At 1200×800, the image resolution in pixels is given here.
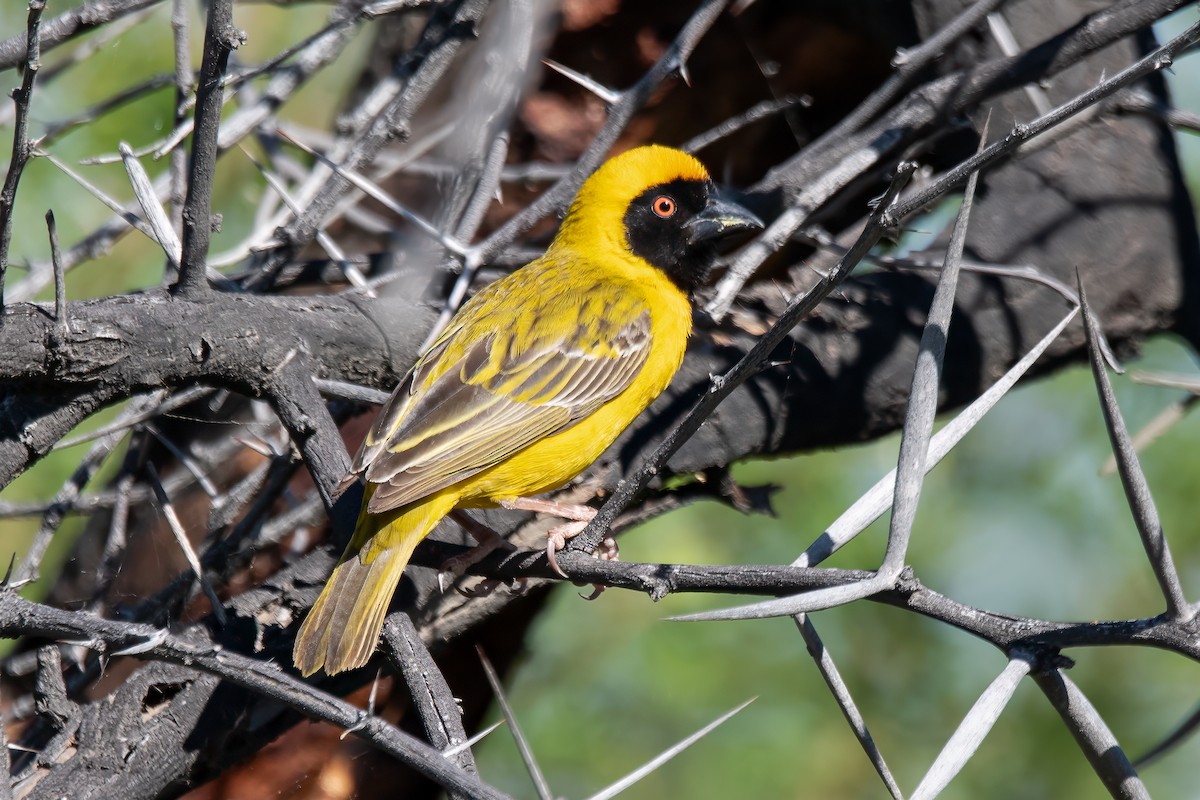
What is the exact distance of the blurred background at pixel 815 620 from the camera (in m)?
5.34

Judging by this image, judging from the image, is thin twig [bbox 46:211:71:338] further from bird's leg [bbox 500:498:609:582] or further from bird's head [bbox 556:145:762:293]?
bird's head [bbox 556:145:762:293]

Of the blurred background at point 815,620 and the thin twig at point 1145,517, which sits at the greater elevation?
the thin twig at point 1145,517

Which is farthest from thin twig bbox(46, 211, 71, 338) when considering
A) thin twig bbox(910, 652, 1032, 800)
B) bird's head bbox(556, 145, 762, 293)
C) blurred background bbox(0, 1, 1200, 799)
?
blurred background bbox(0, 1, 1200, 799)

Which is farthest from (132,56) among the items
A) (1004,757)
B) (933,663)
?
(1004,757)

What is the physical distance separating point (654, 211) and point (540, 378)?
3.07 feet

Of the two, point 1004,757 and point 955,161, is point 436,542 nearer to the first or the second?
point 955,161

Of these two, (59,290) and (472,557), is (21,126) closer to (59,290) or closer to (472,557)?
(59,290)

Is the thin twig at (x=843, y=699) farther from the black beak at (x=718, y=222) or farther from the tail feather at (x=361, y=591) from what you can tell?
the black beak at (x=718, y=222)

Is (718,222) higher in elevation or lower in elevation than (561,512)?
higher

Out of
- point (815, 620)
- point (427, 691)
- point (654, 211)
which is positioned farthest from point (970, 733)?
point (815, 620)

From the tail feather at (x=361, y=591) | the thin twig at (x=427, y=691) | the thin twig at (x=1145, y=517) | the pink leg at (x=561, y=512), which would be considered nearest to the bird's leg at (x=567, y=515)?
the pink leg at (x=561, y=512)

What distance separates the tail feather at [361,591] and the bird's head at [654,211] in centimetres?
142

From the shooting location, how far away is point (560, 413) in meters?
3.30

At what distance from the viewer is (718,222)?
12.4ft
